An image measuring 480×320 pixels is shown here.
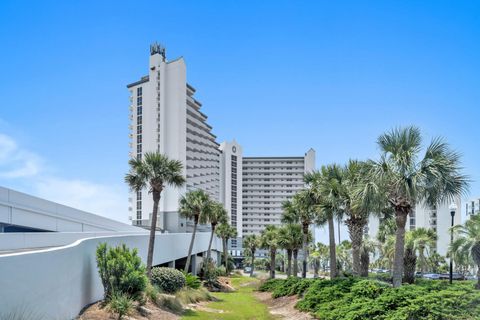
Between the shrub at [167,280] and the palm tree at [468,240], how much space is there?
19.1 m

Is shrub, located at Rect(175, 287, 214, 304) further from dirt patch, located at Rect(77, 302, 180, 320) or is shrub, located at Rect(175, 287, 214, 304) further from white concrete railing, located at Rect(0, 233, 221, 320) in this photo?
white concrete railing, located at Rect(0, 233, 221, 320)

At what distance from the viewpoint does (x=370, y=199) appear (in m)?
20.3

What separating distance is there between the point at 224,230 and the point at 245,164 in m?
84.0

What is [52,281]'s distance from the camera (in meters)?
12.9

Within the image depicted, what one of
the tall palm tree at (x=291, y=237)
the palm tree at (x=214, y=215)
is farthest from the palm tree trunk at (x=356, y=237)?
the palm tree at (x=214, y=215)

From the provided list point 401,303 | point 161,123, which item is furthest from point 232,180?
point 401,303

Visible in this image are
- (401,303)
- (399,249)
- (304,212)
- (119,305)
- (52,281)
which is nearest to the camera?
(52,281)

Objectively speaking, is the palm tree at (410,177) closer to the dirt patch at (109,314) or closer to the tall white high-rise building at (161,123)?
the dirt patch at (109,314)

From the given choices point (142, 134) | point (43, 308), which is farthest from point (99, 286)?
point (142, 134)

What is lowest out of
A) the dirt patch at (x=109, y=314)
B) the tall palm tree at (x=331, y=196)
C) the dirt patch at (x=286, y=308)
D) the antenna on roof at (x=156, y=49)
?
the dirt patch at (x=286, y=308)

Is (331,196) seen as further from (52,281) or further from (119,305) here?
(52,281)

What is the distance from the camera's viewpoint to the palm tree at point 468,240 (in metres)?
26.9

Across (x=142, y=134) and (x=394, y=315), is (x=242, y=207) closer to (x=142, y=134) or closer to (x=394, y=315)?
(x=142, y=134)

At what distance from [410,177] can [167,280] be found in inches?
721
